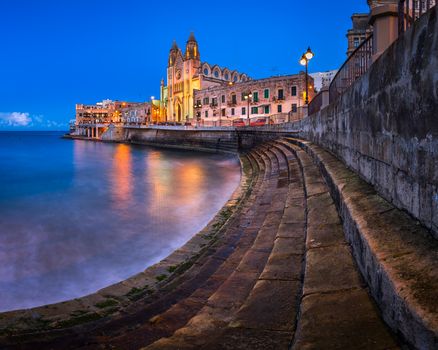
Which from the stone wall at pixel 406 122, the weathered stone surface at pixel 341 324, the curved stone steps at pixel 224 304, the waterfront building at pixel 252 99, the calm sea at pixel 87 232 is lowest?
the calm sea at pixel 87 232

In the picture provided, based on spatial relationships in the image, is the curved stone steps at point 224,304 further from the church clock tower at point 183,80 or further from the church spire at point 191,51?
the church spire at point 191,51

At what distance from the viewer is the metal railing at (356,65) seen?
657 centimetres

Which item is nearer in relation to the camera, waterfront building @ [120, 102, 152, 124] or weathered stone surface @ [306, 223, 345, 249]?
weathered stone surface @ [306, 223, 345, 249]

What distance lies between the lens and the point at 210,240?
7617 millimetres

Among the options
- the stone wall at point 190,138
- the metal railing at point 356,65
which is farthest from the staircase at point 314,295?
the stone wall at point 190,138

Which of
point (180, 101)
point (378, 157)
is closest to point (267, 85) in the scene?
point (180, 101)

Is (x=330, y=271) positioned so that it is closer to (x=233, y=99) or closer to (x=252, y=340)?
(x=252, y=340)

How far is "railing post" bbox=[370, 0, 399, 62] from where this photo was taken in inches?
193

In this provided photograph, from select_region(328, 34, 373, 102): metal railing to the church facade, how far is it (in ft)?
199

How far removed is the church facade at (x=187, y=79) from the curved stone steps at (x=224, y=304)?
65160 millimetres

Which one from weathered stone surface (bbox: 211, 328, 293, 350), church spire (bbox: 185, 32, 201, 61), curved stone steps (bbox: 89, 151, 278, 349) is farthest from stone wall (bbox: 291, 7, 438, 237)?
church spire (bbox: 185, 32, 201, 61)

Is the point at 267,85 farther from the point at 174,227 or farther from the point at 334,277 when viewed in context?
the point at 334,277

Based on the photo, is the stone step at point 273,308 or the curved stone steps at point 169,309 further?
the curved stone steps at point 169,309

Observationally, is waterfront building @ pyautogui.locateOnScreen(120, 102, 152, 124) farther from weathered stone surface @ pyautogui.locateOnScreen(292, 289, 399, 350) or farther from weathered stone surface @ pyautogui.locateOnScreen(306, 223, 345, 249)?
weathered stone surface @ pyautogui.locateOnScreen(292, 289, 399, 350)
